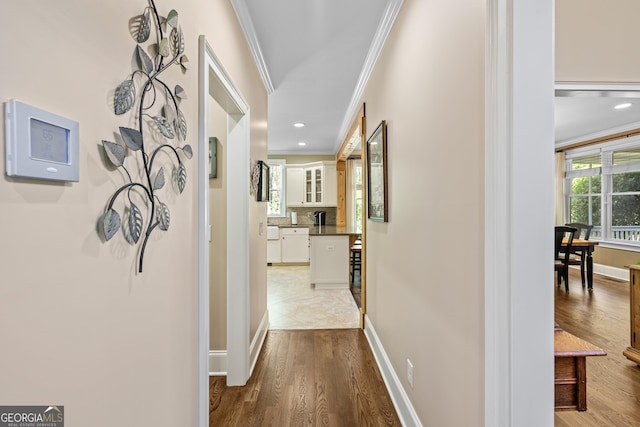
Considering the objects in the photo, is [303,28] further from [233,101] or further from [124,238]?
[124,238]

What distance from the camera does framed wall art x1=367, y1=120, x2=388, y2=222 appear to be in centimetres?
233

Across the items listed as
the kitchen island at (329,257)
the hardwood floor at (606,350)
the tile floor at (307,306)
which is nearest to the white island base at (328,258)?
the kitchen island at (329,257)

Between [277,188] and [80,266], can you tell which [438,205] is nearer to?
[80,266]

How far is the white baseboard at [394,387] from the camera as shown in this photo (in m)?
1.71

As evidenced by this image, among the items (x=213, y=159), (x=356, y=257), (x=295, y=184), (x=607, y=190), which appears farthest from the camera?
(x=295, y=184)

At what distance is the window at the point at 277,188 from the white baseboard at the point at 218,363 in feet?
16.4

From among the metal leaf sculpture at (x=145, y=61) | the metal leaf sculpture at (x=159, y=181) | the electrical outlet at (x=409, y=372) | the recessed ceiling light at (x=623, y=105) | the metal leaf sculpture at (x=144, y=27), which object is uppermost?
the recessed ceiling light at (x=623, y=105)

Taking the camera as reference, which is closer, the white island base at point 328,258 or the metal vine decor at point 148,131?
the metal vine decor at point 148,131

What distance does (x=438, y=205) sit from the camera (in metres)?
1.38

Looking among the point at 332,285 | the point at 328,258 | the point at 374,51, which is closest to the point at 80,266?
the point at 374,51

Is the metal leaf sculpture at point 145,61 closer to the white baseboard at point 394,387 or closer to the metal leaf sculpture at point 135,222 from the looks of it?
the metal leaf sculpture at point 135,222

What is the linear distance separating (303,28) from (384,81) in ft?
2.40

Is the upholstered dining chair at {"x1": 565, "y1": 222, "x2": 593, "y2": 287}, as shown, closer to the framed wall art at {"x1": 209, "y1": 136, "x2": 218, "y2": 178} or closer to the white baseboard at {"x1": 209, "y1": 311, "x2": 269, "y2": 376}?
the white baseboard at {"x1": 209, "y1": 311, "x2": 269, "y2": 376}

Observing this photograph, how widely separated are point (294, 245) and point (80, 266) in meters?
6.42
